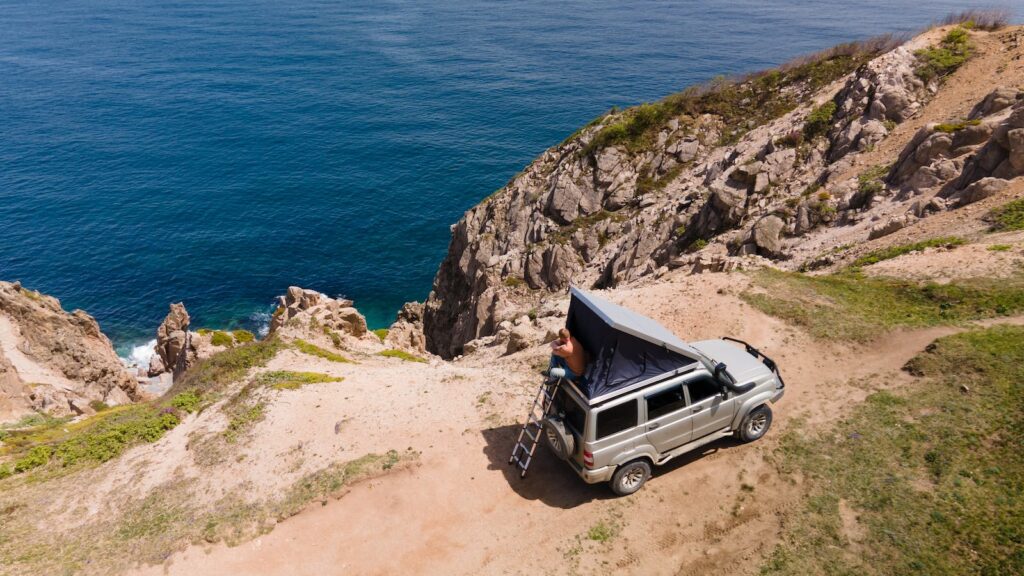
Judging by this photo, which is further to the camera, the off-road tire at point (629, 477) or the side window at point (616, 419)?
the off-road tire at point (629, 477)

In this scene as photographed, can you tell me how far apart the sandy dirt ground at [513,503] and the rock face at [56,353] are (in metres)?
34.0

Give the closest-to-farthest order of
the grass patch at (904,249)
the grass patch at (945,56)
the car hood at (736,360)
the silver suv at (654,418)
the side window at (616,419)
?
1. the side window at (616,419)
2. the silver suv at (654,418)
3. the car hood at (736,360)
4. the grass patch at (904,249)
5. the grass patch at (945,56)

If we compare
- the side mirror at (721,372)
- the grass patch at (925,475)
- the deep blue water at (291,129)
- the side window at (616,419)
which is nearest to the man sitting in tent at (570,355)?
the side window at (616,419)

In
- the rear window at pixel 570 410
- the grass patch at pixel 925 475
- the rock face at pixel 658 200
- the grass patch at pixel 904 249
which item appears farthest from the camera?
the rock face at pixel 658 200

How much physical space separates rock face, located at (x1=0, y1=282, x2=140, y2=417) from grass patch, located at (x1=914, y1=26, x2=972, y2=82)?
63.2m

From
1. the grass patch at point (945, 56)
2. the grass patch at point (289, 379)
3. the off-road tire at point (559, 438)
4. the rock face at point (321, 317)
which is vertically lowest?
the rock face at point (321, 317)

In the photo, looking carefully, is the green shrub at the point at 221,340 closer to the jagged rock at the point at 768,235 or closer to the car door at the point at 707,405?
the car door at the point at 707,405

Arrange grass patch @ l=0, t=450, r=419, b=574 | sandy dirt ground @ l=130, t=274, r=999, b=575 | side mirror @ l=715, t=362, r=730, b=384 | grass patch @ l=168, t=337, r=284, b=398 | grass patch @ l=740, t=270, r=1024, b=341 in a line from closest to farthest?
sandy dirt ground @ l=130, t=274, r=999, b=575 < grass patch @ l=0, t=450, r=419, b=574 < side mirror @ l=715, t=362, r=730, b=384 < grass patch @ l=740, t=270, r=1024, b=341 < grass patch @ l=168, t=337, r=284, b=398

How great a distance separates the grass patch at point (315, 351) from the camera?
2644 cm

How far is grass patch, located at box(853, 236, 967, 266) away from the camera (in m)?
24.7

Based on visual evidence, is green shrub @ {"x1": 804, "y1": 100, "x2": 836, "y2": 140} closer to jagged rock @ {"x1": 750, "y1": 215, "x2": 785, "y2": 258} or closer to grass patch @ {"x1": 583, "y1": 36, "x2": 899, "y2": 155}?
grass patch @ {"x1": 583, "y1": 36, "x2": 899, "y2": 155}

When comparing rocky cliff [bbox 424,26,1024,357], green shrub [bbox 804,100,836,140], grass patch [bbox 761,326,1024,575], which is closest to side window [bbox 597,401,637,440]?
grass patch [bbox 761,326,1024,575]

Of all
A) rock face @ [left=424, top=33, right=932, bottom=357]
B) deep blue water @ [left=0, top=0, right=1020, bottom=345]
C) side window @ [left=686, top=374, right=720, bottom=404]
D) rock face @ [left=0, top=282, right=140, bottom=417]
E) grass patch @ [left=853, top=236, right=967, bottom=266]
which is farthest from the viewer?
deep blue water @ [left=0, top=0, right=1020, bottom=345]

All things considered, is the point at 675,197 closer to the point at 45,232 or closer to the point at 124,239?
the point at 124,239
